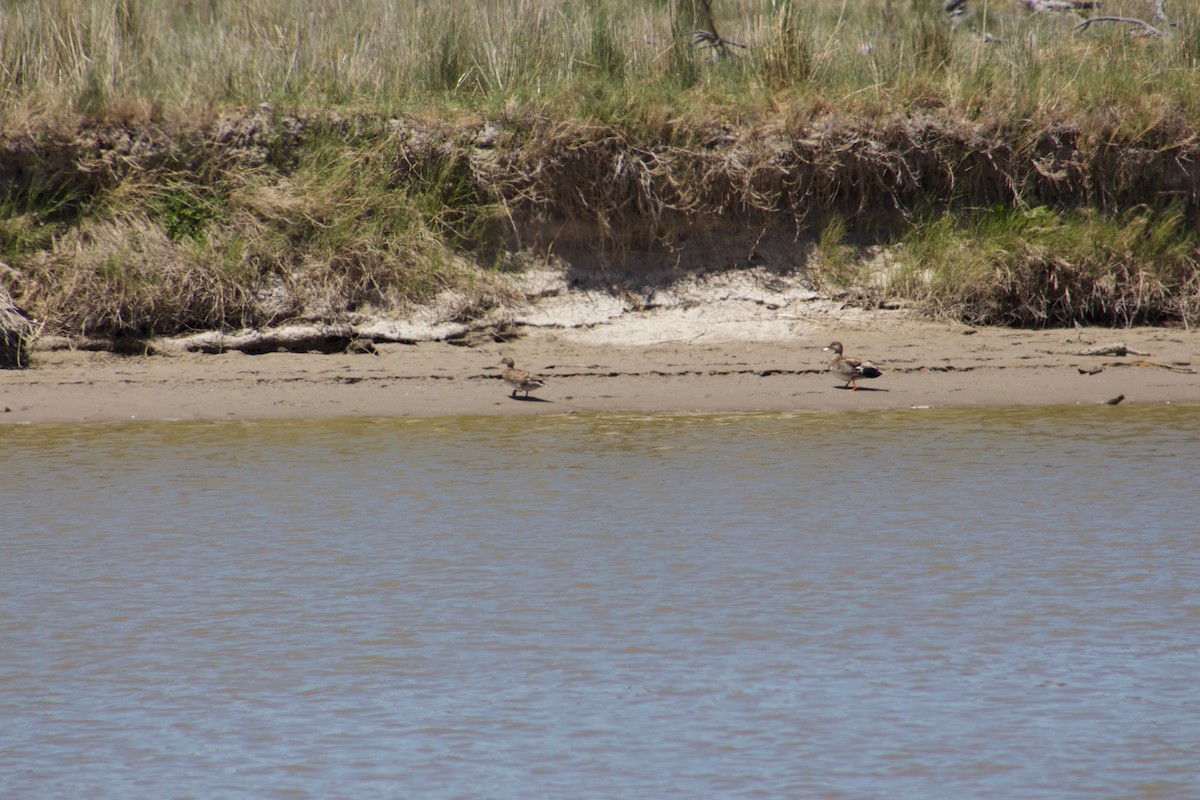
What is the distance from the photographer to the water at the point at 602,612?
4.44m

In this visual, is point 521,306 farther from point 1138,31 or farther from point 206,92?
point 1138,31

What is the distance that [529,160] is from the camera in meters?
11.3

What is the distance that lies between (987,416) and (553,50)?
515 cm

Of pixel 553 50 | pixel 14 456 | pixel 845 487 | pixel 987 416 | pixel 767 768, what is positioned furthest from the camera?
pixel 553 50

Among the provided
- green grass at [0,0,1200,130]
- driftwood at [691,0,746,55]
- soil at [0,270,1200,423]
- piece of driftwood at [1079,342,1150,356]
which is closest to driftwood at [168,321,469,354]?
soil at [0,270,1200,423]

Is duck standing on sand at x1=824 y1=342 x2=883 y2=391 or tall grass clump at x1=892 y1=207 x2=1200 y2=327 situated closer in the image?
duck standing on sand at x1=824 y1=342 x2=883 y2=391

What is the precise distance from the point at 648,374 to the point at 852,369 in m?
1.47

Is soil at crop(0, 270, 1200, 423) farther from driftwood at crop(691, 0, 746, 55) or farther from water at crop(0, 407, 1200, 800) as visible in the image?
driftwood at crop(691, 0, 746, 55)

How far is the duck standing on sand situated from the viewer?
9711mm

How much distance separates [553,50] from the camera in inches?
477

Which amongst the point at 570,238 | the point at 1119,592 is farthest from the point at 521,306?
the point at 1119,592

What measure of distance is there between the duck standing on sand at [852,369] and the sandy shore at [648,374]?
0.10 m

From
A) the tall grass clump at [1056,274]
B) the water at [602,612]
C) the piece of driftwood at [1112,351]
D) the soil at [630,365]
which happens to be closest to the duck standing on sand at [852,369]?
the soil at [630,365]

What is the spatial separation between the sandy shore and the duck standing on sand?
103 millimetres
